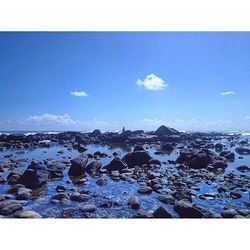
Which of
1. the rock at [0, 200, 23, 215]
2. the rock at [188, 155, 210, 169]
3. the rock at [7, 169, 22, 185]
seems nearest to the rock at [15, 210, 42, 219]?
the rock at [0, 200, 23, 215]

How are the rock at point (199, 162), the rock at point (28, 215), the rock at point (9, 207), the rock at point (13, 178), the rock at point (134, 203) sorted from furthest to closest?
the rock at point (199, 162), the rock at point (13, 178), the rock at point (134, 203), the rock at point (9, 207), the rock at point (28, 215)

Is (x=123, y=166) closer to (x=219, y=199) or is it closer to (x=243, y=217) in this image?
(x=219, y=199)

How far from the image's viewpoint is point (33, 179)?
10047mm

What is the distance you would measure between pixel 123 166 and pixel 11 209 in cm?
668

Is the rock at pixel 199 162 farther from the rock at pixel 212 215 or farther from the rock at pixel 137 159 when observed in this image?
the rock at pixel 212 215

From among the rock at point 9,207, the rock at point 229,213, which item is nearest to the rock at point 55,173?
the rock at point 9,207

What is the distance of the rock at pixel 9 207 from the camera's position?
7.11m

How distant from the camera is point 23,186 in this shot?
9.54 meters

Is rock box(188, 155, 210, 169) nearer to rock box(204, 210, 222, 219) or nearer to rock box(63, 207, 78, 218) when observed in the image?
rock box(204, 210, 222, 219)

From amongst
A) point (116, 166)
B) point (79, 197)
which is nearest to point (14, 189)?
point (79, 197)

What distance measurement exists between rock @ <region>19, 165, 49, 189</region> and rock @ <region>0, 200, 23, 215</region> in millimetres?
2277

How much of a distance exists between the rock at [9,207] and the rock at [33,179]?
7.47ft
